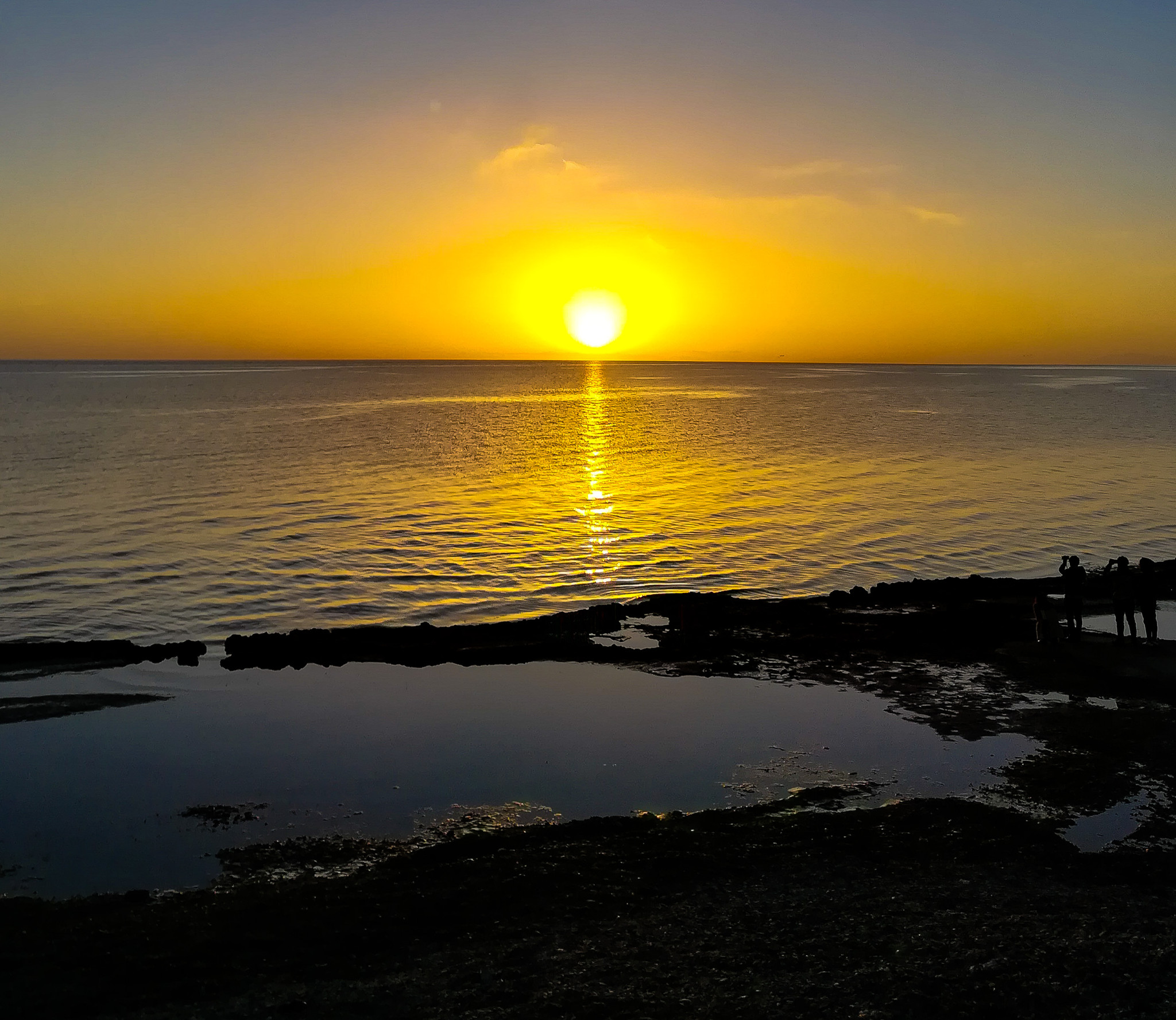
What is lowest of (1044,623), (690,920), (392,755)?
(392,755)

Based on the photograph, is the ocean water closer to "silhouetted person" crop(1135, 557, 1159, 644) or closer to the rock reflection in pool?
the rock reflection in pool

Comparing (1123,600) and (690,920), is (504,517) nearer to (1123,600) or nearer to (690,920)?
(1123,600)

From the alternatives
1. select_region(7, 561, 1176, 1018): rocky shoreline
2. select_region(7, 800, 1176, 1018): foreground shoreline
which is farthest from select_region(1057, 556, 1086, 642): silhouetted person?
select_region(7, 800, 1176, 1018): foreground shoreline

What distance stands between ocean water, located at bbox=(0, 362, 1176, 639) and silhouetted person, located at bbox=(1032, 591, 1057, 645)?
7.96 meters

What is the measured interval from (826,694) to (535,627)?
7.94 m

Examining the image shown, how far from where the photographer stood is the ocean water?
28.1 metres

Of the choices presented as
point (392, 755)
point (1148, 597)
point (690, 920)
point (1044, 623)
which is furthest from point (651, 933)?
point (1148, 597)

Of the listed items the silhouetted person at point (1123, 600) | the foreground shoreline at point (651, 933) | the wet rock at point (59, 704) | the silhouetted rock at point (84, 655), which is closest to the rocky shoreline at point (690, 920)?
the foreground shoreline at point (651, 933)

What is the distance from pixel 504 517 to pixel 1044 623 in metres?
27.2

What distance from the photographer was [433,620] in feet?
83.0

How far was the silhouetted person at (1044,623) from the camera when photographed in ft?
69.5

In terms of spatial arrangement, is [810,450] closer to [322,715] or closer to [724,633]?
[724,633]

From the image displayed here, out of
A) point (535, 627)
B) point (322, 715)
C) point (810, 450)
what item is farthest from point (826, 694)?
point (810, 450)

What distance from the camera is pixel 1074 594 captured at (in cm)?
2128
